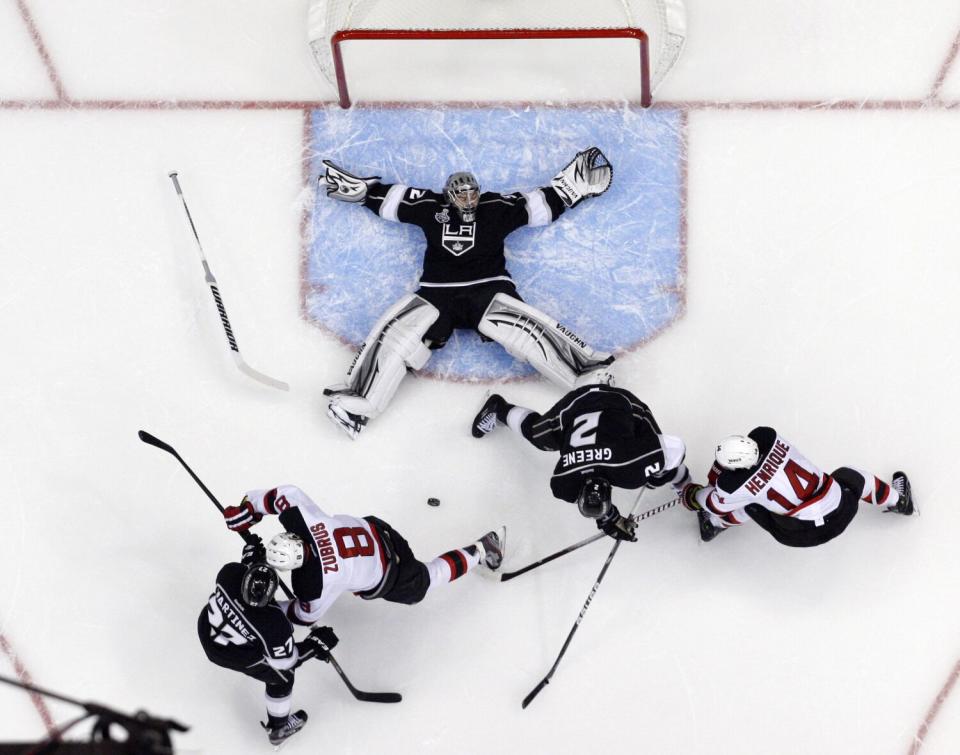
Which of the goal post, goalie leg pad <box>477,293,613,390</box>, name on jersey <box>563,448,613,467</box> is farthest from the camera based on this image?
the goal post

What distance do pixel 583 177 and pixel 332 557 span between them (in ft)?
7.46

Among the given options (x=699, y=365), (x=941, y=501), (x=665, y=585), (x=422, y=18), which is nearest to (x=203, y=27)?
(x=422, y=18)

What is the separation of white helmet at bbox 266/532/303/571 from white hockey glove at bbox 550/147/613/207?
2.21 m

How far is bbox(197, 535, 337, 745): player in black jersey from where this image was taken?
4.91 m

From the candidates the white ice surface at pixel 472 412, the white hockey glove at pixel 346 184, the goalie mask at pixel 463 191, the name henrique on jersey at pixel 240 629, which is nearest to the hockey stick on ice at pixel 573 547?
the white ice surface at pixel 472 412

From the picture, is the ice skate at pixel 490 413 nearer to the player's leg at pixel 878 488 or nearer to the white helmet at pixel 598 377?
the white helmet at pixel 598 377

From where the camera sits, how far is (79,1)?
6449 mm

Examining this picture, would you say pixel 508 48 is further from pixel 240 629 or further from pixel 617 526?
pixel 240 629

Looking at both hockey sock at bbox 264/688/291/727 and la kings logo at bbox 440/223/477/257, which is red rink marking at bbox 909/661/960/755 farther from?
la kings logo at bbox 440/223/477/257

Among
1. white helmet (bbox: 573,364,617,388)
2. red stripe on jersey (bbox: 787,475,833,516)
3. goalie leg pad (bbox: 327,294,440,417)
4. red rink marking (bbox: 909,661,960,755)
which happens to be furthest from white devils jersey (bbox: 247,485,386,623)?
red rink marking (bbox: 909,661,960,755)

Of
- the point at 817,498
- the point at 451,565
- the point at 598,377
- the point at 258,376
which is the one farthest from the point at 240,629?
the point at 817,498

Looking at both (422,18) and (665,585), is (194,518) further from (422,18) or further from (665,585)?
(422,18)

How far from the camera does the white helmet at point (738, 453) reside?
16.3 feet

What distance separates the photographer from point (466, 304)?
5.78 metres
